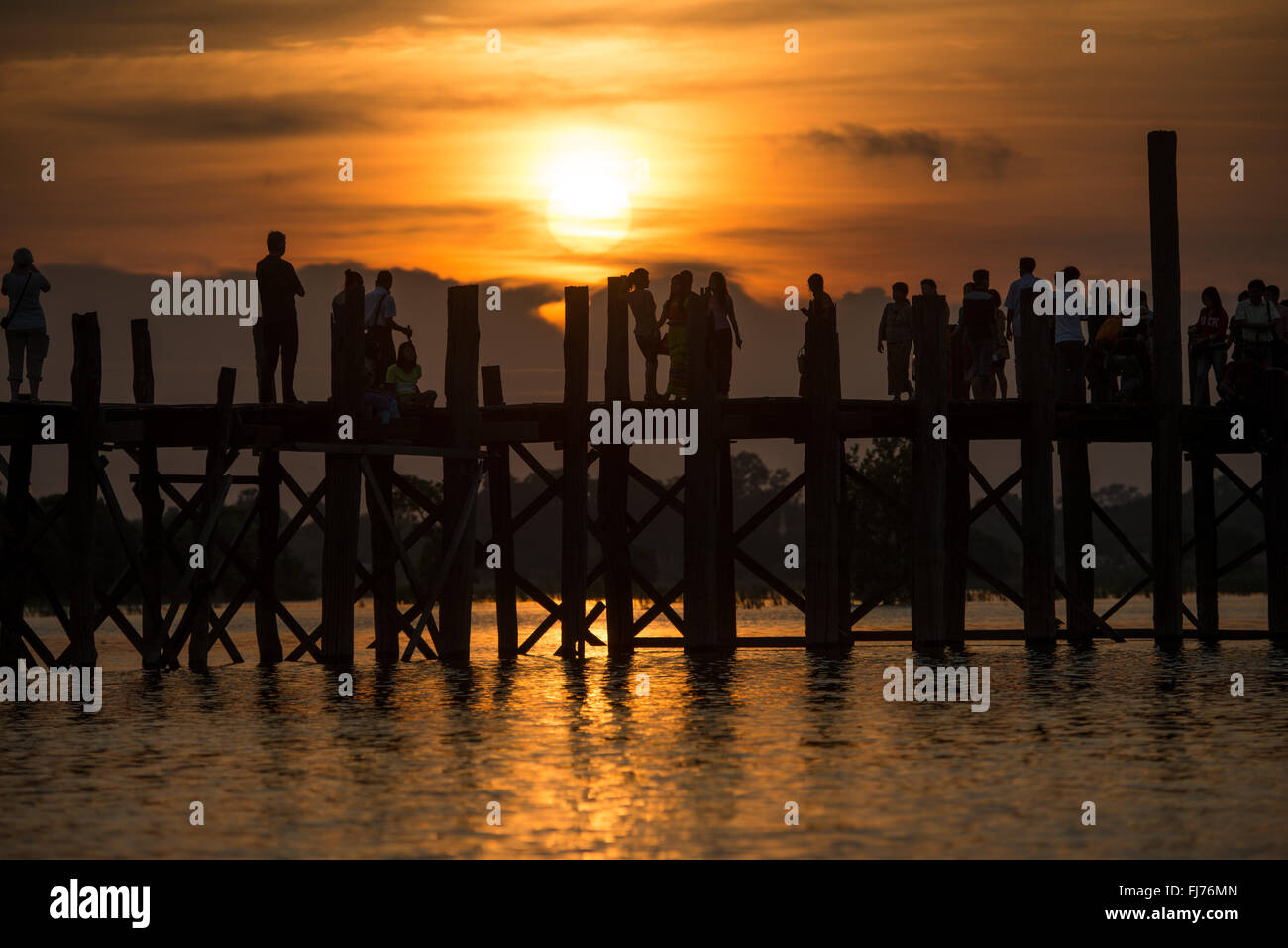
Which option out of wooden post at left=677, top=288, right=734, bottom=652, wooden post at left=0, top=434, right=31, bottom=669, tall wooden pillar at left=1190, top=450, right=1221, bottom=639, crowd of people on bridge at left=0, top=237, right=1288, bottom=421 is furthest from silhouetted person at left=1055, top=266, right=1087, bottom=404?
wooden post at left=0, top=434, right=31, bottom=669

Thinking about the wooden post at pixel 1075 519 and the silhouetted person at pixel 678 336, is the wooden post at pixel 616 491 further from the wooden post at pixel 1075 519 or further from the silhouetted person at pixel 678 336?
the wooden post at pixel 1075 519

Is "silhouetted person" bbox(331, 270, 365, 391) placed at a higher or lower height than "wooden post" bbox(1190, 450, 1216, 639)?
higher

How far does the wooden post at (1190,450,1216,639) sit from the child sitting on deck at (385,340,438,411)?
11.1 meters

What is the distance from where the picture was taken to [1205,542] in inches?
1051

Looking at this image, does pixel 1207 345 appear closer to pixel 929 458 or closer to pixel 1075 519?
pixel 1075 519

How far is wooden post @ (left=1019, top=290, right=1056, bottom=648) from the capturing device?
22656 mm

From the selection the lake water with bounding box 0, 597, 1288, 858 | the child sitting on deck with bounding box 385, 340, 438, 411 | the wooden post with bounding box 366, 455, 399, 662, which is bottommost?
the lake water with bounding box 0, 597, 1288, 858

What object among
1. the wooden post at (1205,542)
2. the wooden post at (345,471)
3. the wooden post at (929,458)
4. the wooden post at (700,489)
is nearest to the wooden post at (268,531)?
the wooden post at (345,471)

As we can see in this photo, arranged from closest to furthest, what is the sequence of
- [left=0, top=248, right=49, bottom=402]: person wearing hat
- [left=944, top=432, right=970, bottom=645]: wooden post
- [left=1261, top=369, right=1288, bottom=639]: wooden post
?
[left=0, top=248, right=49, bottom=402]: person wearing hat → [left=1261, top=369, right=1288, bottom=639]: wooden post → [left=944, top=432, right=970, bottom=645]: wooden post

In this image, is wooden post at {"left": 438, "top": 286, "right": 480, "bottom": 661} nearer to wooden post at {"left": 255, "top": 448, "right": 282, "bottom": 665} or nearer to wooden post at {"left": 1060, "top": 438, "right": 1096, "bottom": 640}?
wooden post at {"left": 255, "top": 448, "right": 282, "bottom": 665}

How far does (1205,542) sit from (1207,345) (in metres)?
4.00

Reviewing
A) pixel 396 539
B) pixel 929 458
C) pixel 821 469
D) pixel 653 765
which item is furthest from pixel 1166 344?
pixel 653 765

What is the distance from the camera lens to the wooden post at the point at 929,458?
2217 centimetres

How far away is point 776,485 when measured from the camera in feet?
492
